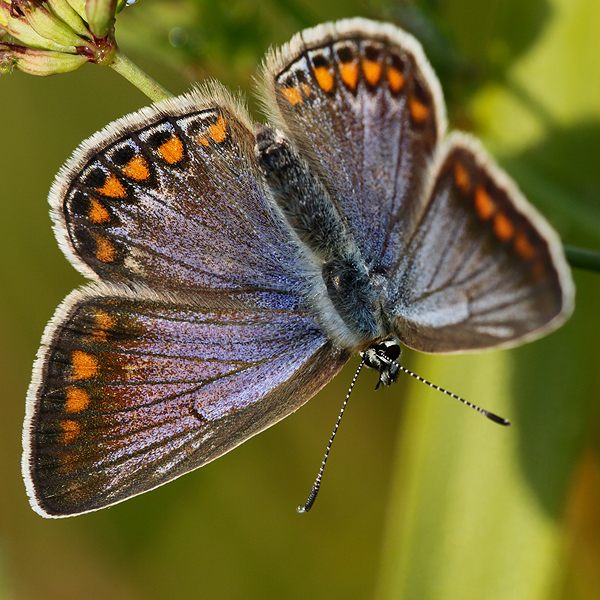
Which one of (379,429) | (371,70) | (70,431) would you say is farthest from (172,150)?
(379,429)

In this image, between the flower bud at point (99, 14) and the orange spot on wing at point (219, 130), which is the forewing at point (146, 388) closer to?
the orange spot on wing at point (219, 130)

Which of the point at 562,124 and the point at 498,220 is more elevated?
the point at 562,124

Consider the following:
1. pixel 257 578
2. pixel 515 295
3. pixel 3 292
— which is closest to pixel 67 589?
pixel 257 578

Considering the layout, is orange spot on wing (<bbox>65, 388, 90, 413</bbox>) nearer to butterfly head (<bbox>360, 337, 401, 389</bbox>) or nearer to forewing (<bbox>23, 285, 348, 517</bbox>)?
forewing (<bbox>23, 285, 348, 517</bbox>)

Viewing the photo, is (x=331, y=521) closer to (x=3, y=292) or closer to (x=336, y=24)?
(x=3, y=292)

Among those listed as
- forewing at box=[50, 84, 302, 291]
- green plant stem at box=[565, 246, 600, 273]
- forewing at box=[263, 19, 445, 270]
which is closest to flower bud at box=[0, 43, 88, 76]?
forewing at box=[50, 84, 302, 291]

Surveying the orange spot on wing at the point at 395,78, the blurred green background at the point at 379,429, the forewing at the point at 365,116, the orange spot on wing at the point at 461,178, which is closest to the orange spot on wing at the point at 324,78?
the forewing at the point at 365,116

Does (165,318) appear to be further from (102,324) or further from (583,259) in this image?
(583,259)
